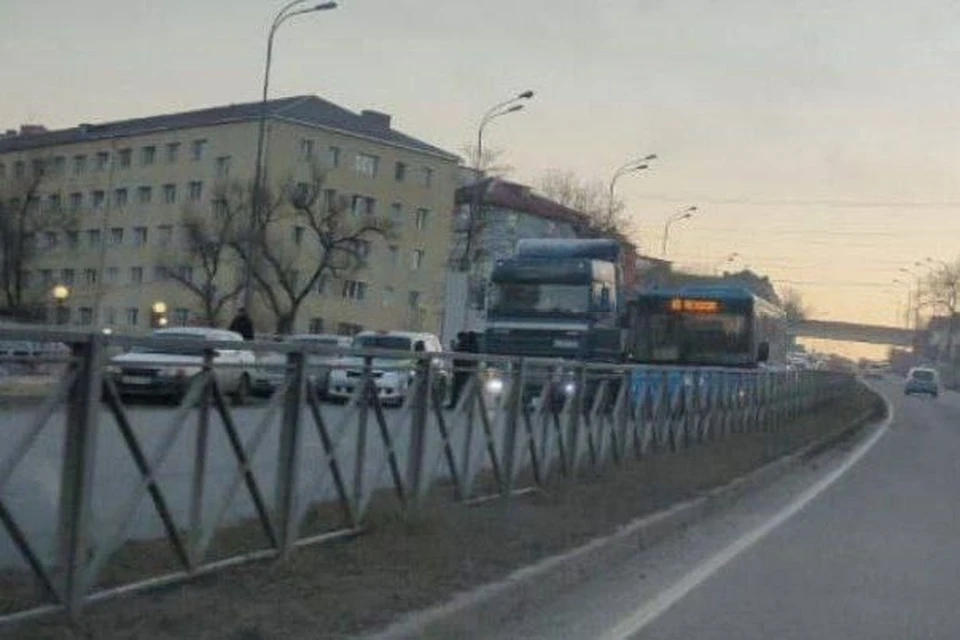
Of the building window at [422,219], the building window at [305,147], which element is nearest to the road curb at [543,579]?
the building window at [305,147]

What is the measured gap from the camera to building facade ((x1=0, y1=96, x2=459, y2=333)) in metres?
71.3

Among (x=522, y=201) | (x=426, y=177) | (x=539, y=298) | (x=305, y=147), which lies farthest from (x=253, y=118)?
(x=539, y=298)

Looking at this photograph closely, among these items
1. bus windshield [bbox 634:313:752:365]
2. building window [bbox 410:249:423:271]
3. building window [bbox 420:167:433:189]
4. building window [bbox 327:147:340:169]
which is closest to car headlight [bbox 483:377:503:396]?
bus windshield [bbox 634:313:752:365]

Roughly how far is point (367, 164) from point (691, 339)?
47.0 m

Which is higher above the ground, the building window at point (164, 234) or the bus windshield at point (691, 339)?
the building window at point (164, 234)

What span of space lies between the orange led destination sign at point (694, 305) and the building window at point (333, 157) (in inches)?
1723

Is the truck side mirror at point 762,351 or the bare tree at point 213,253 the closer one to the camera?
the truck side mirror at point 762,351

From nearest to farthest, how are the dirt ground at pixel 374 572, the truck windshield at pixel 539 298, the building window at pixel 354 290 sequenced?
1. the dirt ground at pixel 374 572
2. the truck windshield at pixel 539 298
3. the building window at pixel 354 290

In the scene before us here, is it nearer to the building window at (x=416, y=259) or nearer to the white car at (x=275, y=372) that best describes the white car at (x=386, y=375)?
the white car at (x=275, y=372)

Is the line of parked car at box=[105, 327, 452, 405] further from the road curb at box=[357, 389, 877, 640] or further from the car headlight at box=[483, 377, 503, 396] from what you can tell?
the road curb at box=[357, 389, 877, 640]

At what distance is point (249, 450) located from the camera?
323 inches

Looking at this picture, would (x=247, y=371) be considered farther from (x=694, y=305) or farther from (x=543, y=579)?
(x=694, y=305)

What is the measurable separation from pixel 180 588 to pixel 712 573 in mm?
4425

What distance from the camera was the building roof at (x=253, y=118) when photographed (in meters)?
73.7
